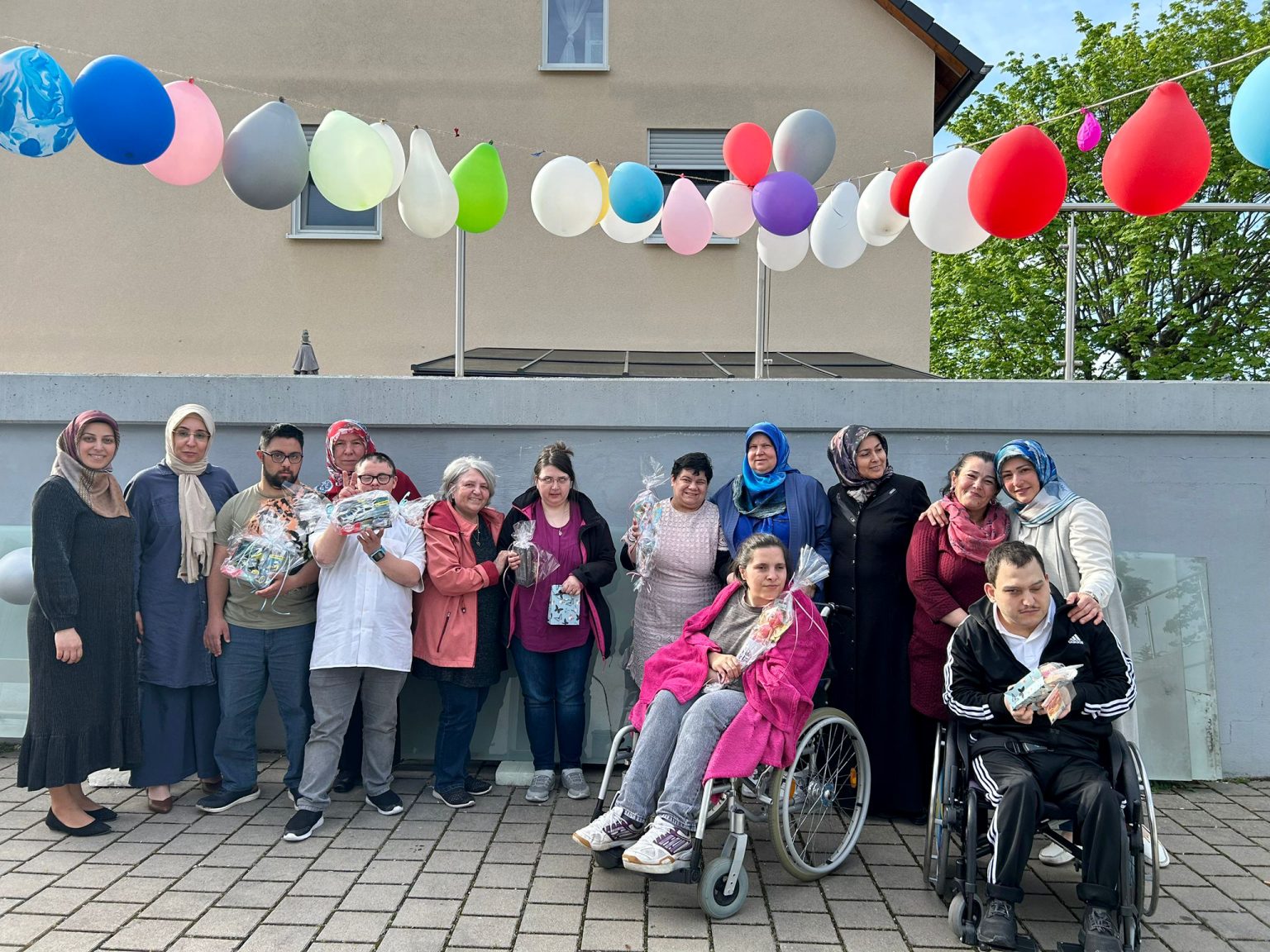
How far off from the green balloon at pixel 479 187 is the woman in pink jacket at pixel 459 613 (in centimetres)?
143

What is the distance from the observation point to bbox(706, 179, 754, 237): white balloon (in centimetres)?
529

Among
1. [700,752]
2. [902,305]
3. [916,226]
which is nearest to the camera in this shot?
[700,752]

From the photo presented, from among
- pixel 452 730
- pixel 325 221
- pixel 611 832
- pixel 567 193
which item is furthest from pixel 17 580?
pixel 325 221

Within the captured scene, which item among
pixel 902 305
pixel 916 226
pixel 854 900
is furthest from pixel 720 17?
pixel 854 900

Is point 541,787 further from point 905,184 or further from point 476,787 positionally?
point 905,184

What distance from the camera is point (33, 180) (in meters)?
10.1

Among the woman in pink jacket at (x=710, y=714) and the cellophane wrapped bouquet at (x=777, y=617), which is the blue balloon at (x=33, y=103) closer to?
the woman in pink jacket at (x=710, y=714)

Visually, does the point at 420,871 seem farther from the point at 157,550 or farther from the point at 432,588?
the point at 157,550

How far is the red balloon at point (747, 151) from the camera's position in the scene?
5.11m

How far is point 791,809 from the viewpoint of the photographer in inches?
148

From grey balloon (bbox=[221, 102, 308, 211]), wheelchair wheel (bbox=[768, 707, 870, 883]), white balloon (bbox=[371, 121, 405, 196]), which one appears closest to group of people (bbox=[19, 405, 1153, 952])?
wheelchair wheel (bbox=[768, 707, 870, 883])

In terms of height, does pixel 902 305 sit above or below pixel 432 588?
above

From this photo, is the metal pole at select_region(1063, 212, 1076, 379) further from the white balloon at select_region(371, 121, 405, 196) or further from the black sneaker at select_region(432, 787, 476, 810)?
the black sneaker at select_region(432, 787, 476, 810)

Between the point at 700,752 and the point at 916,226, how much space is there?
2906 millimetres
